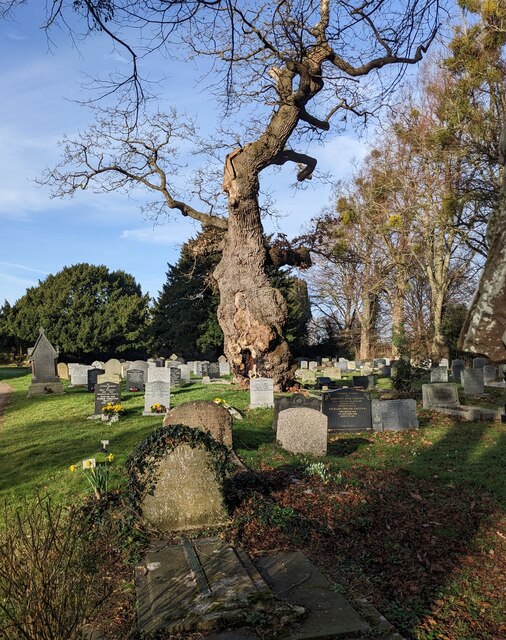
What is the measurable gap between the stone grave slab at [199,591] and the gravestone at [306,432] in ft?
→ 15.3

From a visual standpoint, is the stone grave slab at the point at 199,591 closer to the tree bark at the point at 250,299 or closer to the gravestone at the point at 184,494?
the gravestone at the point at 184,494

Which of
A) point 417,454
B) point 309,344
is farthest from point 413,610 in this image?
point 309,344

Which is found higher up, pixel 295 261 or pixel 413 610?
pixel 295 261

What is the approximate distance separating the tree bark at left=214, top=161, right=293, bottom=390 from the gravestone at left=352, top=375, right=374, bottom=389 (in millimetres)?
3030

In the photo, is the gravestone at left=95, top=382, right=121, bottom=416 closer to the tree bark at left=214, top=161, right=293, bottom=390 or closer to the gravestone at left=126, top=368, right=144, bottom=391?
the tree bark at left=214, top=161, right=293, bottom=390

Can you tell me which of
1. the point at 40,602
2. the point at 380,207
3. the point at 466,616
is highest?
the point at 380,207

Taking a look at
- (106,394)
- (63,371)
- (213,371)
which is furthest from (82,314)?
(106,394)

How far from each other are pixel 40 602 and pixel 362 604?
2747mm

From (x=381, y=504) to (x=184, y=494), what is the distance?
2.68m

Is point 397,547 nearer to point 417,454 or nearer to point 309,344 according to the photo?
point 417,454

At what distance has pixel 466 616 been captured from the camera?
443 cm

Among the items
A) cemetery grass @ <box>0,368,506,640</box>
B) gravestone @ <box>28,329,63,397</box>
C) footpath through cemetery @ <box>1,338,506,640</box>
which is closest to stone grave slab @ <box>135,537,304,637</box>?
footpath through cemetery @ <box>1,338,506,640</box>

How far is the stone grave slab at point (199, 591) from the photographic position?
4016 millimetres

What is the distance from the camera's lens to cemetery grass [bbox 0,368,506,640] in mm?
4711
